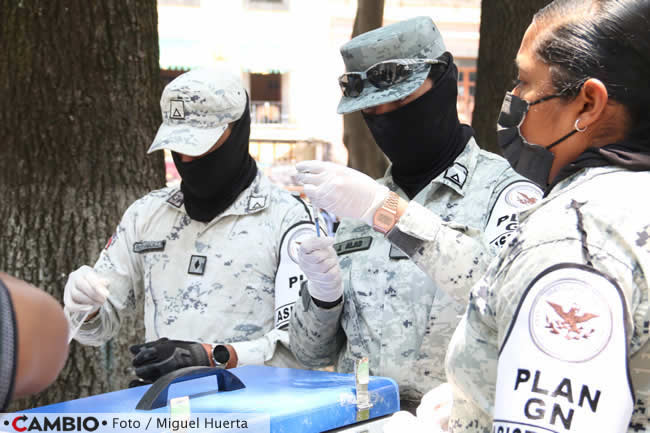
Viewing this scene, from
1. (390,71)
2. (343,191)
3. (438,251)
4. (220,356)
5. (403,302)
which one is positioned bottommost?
(220,356)

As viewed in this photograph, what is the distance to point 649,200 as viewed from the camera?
3.39ft

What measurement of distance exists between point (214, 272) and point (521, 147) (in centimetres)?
124

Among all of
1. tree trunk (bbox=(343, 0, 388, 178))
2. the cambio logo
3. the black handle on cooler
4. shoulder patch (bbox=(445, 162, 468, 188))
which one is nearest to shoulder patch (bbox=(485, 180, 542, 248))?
shoulder patch (bbox=(445, 162, 468, 188))

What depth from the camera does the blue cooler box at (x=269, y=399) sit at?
1.43 meters

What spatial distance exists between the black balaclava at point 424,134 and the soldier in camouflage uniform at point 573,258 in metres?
0.68

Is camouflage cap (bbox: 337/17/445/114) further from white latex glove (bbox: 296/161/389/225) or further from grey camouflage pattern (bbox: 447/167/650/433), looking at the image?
grey camouflage pattern (bbox: 447/167/650/433)

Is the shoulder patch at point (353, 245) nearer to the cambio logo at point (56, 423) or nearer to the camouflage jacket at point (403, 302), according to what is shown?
the camouflage jacket at point (403, 302)

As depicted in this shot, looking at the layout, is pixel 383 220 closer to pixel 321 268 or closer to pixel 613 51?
pixel 321 268

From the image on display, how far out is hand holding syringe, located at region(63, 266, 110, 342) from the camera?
2.04 m

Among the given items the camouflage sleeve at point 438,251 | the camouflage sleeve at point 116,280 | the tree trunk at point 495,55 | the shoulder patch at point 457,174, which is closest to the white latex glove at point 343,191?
the camouflage sleeve at point 438,251

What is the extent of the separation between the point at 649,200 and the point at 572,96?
23 centimetres

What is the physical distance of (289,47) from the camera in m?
18.9

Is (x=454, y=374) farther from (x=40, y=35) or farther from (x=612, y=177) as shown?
(x=40, y=35)

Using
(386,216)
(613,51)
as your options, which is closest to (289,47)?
(386,216)
